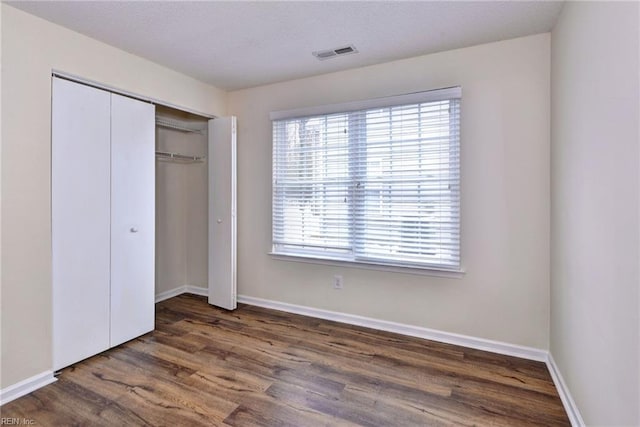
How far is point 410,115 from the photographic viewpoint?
9.39ft

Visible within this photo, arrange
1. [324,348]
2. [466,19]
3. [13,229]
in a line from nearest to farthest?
[13,229] < [466,19] < [324,348]

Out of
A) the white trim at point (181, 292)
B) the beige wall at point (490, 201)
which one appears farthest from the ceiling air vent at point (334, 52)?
the white trim at point (181, 292)

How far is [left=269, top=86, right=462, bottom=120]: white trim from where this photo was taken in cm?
272

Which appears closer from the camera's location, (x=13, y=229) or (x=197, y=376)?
(x=13, y=229)

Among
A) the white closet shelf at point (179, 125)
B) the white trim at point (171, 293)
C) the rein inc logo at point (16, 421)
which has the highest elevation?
the white closet shelf at point (179, 125)

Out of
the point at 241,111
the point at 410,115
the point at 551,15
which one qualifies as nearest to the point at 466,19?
the point at 551,15

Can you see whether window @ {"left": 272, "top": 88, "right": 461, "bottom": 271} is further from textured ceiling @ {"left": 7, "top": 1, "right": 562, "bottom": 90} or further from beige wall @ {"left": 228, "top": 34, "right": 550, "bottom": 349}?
textured ceiling @ {"left": 7, "top": 1, "right": 562, "bottom": 90}

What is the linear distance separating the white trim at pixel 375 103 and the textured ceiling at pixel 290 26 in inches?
13.6

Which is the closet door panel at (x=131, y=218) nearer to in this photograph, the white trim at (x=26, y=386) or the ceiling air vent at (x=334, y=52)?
the white trim at (x=26, y=386)

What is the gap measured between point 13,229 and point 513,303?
3528 millimetres

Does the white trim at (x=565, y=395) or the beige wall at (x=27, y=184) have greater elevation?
the beige wall at (x=27, y=184)

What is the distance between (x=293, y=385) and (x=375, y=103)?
2.37 m

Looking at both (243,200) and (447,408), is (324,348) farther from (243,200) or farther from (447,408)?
(243,200)

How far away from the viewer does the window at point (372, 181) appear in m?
2.76
